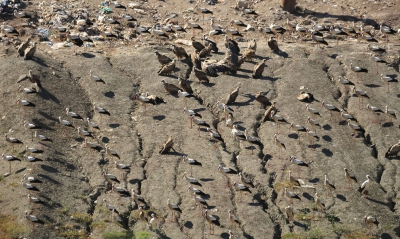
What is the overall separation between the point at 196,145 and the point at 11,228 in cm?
1001

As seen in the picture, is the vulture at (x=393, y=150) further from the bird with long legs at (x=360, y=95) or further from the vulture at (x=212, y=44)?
the vulture at (x=212, y=44)

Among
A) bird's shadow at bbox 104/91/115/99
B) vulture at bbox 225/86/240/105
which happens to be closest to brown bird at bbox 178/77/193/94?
vulture at bbox 225/86/240/105

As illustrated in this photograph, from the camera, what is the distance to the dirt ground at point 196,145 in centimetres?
3372

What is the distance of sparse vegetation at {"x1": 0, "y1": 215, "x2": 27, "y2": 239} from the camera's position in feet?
105

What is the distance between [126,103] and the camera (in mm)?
41906

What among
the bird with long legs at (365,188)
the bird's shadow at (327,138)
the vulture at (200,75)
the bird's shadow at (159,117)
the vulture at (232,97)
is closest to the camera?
the bird with long legs at (365,188)

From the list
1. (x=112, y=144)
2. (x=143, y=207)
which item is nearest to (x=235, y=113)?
(x=112, y=144)

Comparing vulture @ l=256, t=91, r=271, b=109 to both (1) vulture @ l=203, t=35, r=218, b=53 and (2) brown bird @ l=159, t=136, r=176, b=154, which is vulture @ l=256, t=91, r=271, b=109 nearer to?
(2) brown bird @ l=159, t=136, r=176, b=154

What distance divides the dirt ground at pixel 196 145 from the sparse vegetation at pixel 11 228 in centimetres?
6

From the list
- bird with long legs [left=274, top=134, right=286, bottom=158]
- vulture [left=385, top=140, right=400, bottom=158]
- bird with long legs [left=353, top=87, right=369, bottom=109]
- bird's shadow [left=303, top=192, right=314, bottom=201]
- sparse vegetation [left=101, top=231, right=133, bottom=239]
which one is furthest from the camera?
bird with long legs [left=353, top=87, right=369, bottom=109]

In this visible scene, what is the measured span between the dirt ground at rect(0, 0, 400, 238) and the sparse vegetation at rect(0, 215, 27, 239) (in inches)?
2.5

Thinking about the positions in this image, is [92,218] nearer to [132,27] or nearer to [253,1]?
[132,27]

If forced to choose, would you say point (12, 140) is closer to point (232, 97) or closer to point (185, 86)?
point (185, 86)

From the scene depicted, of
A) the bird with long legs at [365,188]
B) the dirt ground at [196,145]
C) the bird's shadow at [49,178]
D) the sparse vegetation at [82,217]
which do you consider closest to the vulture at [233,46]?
the dirt ground at [196,145]
